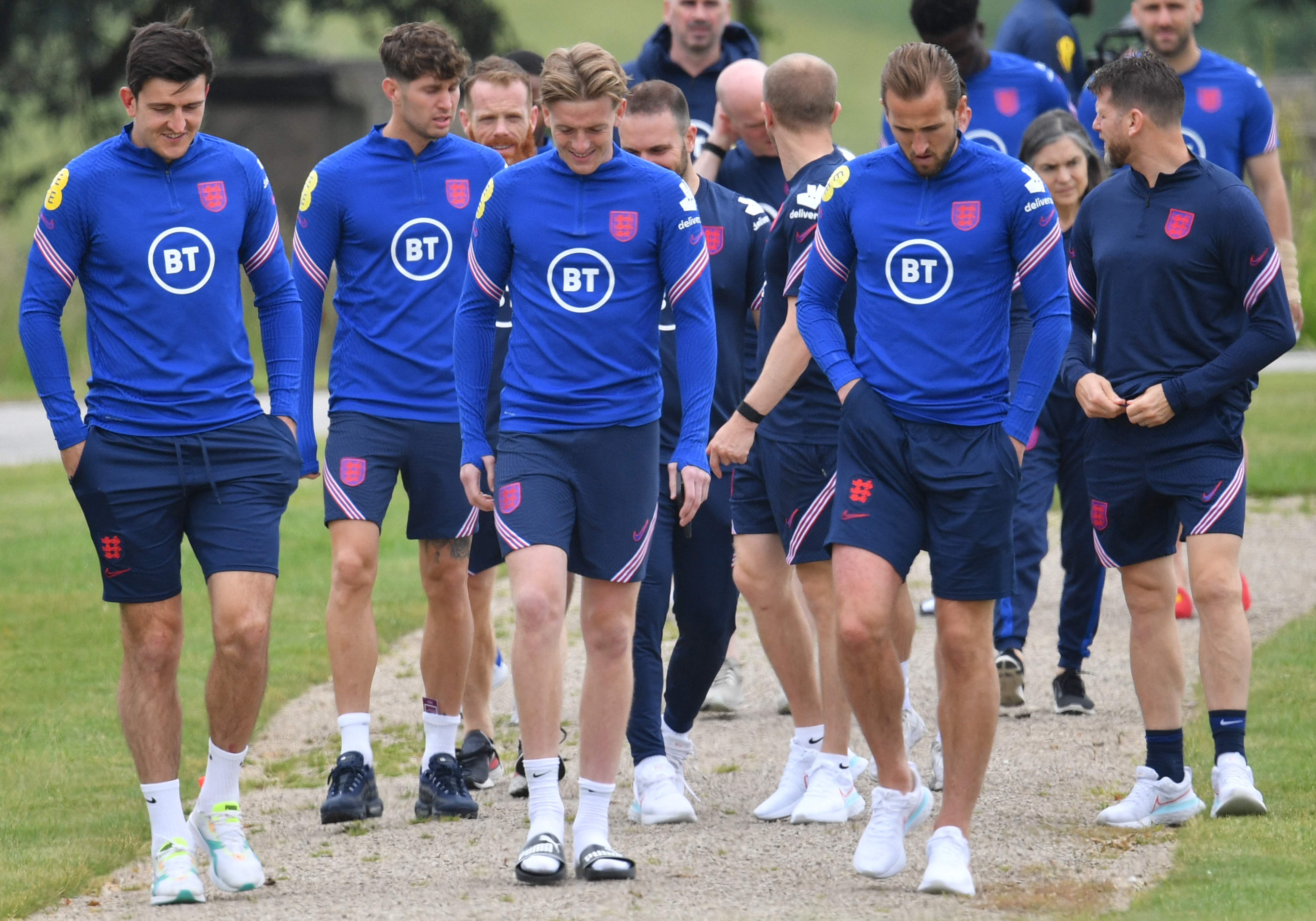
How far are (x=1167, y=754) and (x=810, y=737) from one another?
1.15 metres

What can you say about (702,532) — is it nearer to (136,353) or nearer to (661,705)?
(661,705)

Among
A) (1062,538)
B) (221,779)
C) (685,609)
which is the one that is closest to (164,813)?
(221,779)

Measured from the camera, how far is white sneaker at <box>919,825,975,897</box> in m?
4.92

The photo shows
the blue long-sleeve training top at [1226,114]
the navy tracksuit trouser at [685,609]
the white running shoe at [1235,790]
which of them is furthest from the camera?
the blue long-sleeve training top at [1226,114]

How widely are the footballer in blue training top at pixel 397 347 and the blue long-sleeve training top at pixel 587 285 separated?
2.60ft

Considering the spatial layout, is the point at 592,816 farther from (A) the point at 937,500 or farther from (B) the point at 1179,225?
(B) the point at 1179,225

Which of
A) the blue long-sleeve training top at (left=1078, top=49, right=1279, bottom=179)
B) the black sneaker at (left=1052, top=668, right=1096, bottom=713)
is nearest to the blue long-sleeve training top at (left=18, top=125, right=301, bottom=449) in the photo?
the black sneaker at (left=1052, top=668, right=1096, bottom=713)

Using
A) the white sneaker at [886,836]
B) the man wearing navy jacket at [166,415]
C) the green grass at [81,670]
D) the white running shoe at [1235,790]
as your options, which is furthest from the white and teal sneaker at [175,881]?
the white running shoe at [1235,790]

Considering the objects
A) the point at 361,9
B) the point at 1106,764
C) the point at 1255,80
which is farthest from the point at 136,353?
the point at 361,9

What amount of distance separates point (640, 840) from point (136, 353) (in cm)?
210

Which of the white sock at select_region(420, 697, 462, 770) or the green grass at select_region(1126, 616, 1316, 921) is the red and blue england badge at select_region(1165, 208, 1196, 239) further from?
the white sock at select_region(420, 697, 462, 770)

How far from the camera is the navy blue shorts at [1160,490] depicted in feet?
18.7

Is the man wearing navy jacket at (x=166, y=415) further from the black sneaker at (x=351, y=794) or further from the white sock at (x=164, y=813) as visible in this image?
the black sneaker at (x=351, y=794)

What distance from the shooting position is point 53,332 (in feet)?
17.4
